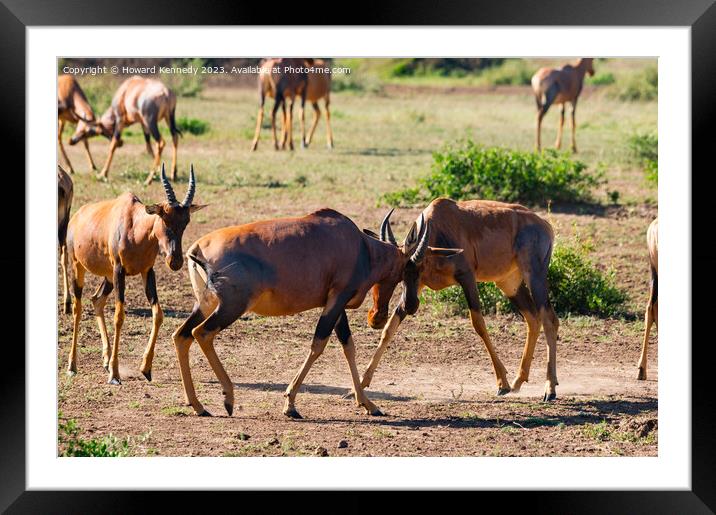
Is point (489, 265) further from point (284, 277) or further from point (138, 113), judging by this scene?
point (138, 113)

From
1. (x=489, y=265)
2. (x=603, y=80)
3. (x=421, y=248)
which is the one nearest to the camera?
(x=421, y=248)

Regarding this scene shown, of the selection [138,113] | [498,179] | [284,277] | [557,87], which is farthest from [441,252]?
[557,87]

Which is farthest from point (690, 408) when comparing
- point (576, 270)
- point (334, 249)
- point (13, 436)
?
point (576, 270)

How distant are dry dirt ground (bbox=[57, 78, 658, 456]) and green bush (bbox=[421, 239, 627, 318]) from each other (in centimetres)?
17

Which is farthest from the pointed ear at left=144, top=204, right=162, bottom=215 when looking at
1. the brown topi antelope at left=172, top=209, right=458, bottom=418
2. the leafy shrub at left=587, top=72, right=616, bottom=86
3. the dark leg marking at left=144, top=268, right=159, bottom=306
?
the leafy shrub at left=587, top=72, right=616, bottom=86

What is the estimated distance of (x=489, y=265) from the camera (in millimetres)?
11148

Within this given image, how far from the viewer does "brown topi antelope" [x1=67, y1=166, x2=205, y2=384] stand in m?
10.2

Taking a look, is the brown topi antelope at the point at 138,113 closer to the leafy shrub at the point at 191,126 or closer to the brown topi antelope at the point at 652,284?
the leafy shrub at the point at 191,126

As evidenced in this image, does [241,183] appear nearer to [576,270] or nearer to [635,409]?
[576,270]

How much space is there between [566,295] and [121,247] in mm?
5354

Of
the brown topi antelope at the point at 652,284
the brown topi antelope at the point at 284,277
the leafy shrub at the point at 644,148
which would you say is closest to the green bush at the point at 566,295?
the brown topi antelope at the point at 652,284

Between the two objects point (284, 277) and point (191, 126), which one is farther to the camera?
point (191, 126)

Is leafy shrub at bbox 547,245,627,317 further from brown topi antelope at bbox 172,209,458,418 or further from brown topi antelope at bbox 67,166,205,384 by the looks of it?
brown topi antelope at bbox 67,166,205,384

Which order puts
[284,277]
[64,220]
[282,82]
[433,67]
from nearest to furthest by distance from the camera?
[284,277], [64,220], [282,82], [433,67]
